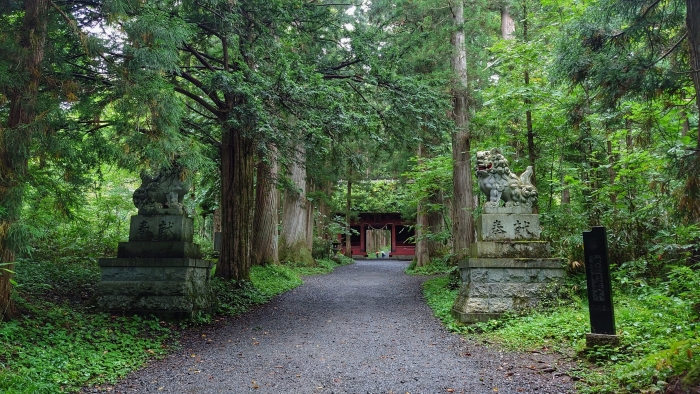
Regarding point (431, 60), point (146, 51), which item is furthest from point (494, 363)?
point (431, 60)

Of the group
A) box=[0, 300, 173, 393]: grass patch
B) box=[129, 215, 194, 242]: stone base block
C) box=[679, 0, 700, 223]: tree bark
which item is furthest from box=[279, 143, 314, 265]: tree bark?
box=[679, 0, 700, 223]: tree bark

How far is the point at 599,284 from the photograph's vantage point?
16.4 ft

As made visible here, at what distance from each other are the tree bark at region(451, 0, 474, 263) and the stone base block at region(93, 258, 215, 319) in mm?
6777

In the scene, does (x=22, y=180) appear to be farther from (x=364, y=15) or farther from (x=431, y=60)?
(x=364, y=15)

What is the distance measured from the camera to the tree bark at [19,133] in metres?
4.68

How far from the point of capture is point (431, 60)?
1242 cm

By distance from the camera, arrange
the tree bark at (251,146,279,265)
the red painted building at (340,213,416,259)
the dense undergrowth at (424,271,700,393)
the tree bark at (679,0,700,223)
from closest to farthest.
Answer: the dense undergrowth at (424,271,700,393) < the tree bark at (679,0,700,223) < the tree bark at (251,146,279,265) < the red painted building at (340,213,416,259)

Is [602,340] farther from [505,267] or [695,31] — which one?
[695,31]

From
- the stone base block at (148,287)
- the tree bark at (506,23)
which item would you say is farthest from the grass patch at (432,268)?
the stone base block at (148,287)

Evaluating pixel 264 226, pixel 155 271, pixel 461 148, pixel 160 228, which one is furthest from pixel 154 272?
pixel 461 148

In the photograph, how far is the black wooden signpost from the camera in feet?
15.9

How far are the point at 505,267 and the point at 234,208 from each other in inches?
212

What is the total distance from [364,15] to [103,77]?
933cm

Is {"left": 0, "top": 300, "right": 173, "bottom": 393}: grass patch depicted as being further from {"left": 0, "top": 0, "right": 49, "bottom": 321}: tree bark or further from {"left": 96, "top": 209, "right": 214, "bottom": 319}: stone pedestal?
{"left": 0, "top": 0, "right": 49, "bottom": 321}: tree bark
